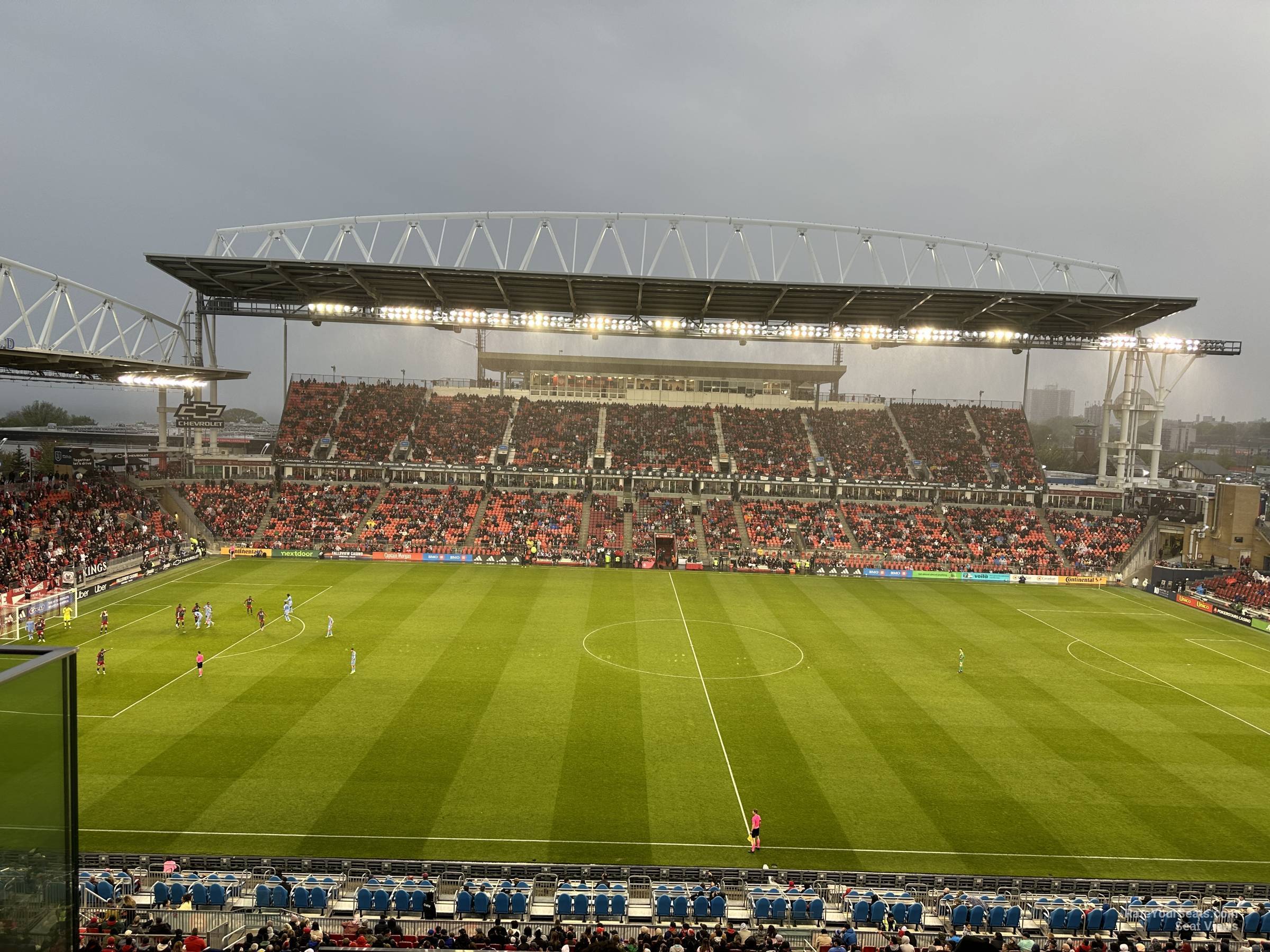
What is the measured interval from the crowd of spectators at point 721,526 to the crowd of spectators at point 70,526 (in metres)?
33.6

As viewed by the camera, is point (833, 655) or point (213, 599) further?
point (213, 599)

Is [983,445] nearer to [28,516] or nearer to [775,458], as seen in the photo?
[775,458]

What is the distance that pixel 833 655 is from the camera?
1168 inches

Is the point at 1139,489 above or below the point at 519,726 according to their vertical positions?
above

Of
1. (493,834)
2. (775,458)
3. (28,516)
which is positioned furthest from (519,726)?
(775,458)

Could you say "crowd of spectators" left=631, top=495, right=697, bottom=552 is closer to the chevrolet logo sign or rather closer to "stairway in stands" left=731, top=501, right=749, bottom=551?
"stairway in stands" left=731, top=501, right=749, bottom=551

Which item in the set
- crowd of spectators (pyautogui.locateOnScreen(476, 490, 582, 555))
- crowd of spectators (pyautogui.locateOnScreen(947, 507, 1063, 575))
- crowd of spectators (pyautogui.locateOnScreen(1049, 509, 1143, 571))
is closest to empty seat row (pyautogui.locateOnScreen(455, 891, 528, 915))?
crowd of spectators (pyautogui.locateOnScreen(476, 490, 582, 555))

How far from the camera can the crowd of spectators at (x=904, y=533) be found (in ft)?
163

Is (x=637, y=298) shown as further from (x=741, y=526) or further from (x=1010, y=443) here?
(x=1010, y=443)

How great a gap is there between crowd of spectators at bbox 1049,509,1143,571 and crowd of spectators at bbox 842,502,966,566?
7702 millimetres

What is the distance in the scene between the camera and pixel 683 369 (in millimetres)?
70438

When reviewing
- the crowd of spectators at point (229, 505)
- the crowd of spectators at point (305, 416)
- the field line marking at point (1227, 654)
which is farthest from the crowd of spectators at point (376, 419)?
the field line marking at point (1227, 654)

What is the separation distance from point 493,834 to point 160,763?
9.20 meters

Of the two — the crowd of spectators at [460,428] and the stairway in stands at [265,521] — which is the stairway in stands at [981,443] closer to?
the crowd of spectators at [460,428]
